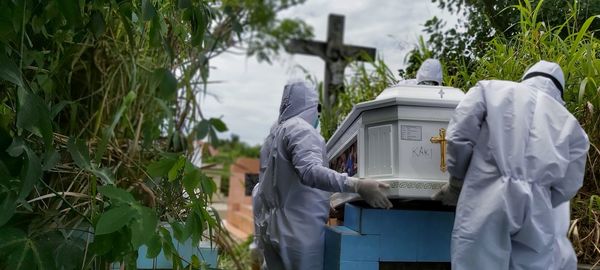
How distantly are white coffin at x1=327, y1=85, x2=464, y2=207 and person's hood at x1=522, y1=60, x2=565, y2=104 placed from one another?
330 millimetres

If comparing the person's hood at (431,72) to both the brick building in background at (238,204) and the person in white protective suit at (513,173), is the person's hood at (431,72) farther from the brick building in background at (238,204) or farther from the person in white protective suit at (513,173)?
the brick building in background at (238,204)

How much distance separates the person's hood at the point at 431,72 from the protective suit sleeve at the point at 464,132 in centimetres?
96

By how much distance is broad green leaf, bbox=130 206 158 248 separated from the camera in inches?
52.2

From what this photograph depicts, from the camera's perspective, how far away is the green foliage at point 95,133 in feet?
4.57

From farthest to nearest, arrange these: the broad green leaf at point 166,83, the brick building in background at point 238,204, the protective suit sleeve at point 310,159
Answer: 1. the brick building in background at point 238,204
2. the protective suit sleeve at point 310,159
3. the broad green leaf at point 166,83

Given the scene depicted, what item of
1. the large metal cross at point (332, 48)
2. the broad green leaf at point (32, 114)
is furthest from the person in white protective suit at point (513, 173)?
the large metal cross at point (332, 48)

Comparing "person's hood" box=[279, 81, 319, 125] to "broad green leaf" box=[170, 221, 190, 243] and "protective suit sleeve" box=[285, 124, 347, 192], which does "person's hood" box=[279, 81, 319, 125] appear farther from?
"broad green leaf" box=[170, 221, 190, 243]

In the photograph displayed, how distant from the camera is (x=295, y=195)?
286cm

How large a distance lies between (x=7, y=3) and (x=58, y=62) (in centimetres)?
74

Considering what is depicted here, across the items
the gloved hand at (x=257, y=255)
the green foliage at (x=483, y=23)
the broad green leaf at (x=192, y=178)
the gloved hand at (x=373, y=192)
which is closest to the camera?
the broad green leaf at (x=192, y=178)

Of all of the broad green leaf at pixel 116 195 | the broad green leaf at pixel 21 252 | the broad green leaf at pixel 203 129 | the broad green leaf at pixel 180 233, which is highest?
the broad green leaf at pixel 203 129

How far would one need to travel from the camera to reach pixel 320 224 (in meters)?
2.86

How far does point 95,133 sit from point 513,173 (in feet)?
5.02

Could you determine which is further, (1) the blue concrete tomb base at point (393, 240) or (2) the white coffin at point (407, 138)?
(1) the blue concrete tomb base at point (393, 240)
